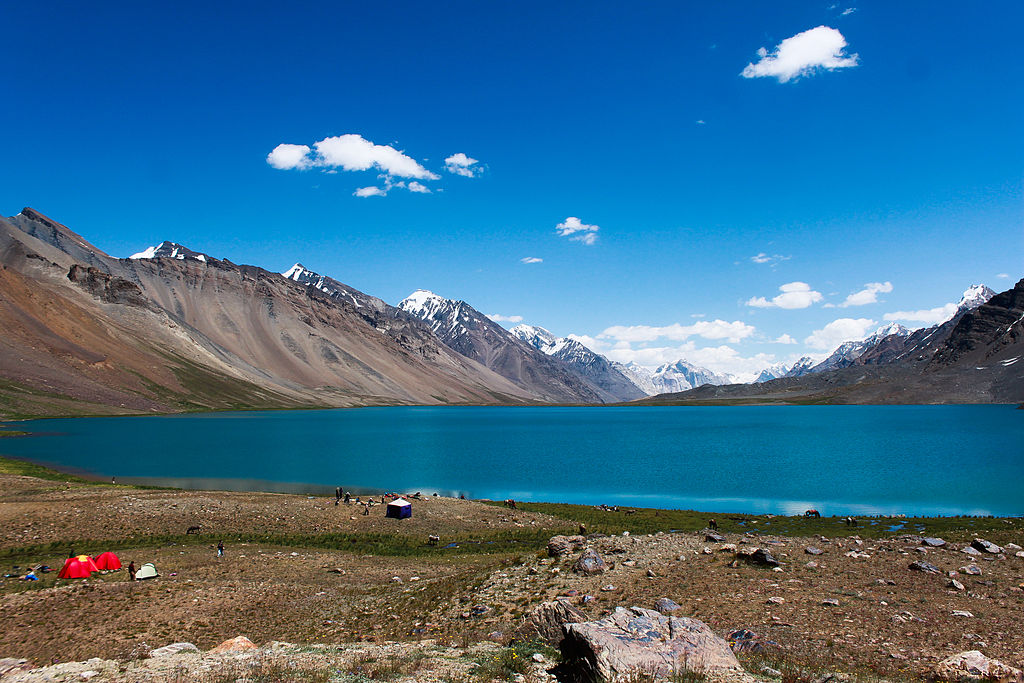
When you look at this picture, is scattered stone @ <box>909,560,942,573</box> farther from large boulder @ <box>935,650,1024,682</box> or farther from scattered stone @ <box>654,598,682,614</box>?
scattered stone @ <box>654,598,682,614</box>

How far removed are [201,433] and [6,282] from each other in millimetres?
127383

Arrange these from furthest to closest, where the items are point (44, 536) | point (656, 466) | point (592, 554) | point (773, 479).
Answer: point (656, 466), point (773, 479), point (44, 536), point (592, 554)

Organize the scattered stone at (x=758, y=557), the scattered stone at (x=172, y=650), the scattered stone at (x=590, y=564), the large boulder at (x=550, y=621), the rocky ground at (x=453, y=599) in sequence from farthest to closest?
the scattered stone at (x=758, y=557) → the scattered stone at (x=590, y=564) → the large boulder at (x=550, y=621) → the scattered stone at (x=172, y=650) → the rocky ground at (x=453, y=599)

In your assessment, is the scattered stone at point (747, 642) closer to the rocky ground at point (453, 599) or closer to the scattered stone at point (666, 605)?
the rocky ground at point (453, 599)

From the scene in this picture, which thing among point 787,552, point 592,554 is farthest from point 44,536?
point 787,552

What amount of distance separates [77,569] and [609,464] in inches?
2814

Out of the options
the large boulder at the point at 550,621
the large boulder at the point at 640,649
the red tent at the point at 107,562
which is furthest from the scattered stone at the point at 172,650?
the red tent at the point at 107,562

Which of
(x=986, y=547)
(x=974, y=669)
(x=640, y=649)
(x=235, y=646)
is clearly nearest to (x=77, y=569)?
(x=235, y=646)

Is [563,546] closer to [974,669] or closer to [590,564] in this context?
[590,564]

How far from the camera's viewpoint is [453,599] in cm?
2366

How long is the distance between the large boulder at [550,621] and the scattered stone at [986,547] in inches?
818

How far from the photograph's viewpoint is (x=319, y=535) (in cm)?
4100

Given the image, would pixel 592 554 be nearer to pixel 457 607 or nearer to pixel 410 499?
pixel 457 607

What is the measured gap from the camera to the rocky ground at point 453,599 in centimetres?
1601
